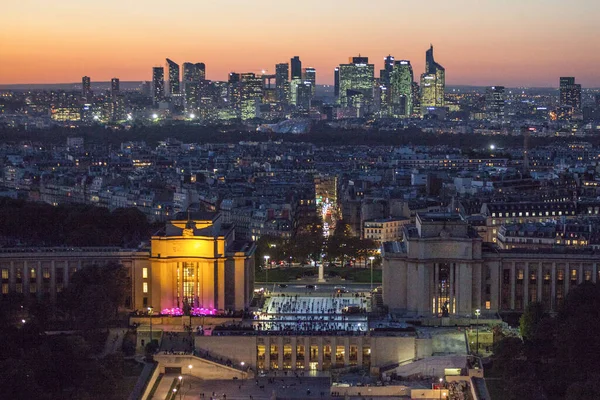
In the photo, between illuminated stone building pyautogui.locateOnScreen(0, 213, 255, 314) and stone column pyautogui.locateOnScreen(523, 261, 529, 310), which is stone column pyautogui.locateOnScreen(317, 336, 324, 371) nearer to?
illuminated stone building pyautogui.locateOnScreen(0, 213, 255, 314)

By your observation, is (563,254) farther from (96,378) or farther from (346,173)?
(346,173)

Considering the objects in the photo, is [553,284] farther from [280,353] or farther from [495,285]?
[280,353]

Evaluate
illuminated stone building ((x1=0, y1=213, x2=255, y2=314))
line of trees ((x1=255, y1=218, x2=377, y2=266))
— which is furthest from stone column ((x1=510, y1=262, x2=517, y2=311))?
line of trees ((x1=255, y1=218, x2=377, y2=266))

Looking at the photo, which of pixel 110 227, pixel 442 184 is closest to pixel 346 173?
pixel 442 184

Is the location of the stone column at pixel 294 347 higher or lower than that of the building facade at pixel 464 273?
lower

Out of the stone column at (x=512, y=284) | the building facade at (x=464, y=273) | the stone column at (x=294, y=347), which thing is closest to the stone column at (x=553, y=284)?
the building facade at (x=464, y=273)

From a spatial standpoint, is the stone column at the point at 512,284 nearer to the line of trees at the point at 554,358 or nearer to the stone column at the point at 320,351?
the line of trees at the point at 554,358

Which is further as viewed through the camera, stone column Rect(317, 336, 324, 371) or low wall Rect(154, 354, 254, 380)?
stone column Rect(317, 336, 324, 371)
